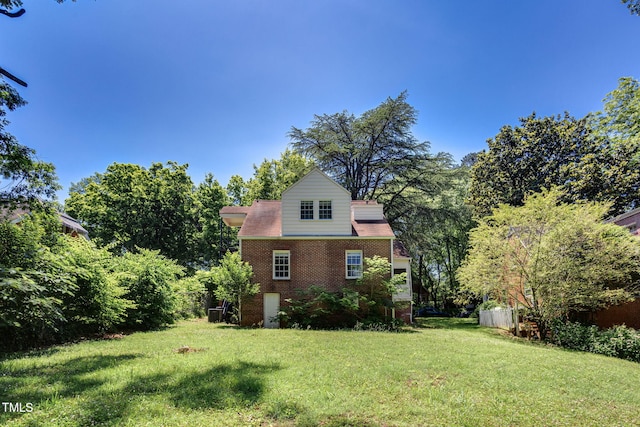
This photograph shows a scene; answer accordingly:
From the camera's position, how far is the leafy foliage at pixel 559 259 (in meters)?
13.4

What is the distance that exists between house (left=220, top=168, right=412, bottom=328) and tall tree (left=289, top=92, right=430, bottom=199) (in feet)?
28.4

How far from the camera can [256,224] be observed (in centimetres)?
1922

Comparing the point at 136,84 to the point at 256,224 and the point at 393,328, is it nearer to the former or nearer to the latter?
the point at 256,224

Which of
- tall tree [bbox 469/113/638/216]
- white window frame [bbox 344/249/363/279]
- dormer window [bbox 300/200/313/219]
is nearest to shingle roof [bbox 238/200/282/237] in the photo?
dormer window [bbox 300/200/313/219]

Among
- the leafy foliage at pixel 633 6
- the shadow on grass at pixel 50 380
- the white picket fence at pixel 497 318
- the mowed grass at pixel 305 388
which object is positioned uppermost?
the leafy foliage at pixel 633 6

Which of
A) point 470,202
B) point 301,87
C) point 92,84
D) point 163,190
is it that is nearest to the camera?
point 92,84

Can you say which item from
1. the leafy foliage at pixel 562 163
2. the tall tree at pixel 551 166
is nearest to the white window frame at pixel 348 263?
the tall tree at pixel 551 166

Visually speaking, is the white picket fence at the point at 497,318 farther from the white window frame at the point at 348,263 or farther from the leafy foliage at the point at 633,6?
the leafy foliage at the point at 633,6

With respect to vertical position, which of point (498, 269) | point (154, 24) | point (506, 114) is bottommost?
point (498, 269)

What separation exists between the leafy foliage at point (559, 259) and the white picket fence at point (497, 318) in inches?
150

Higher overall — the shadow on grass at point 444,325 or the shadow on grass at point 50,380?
the shadow on grass at point 50,380

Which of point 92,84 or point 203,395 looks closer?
point 203,395

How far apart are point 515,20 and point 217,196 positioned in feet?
92.8

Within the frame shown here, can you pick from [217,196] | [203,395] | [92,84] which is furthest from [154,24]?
[217,196]
